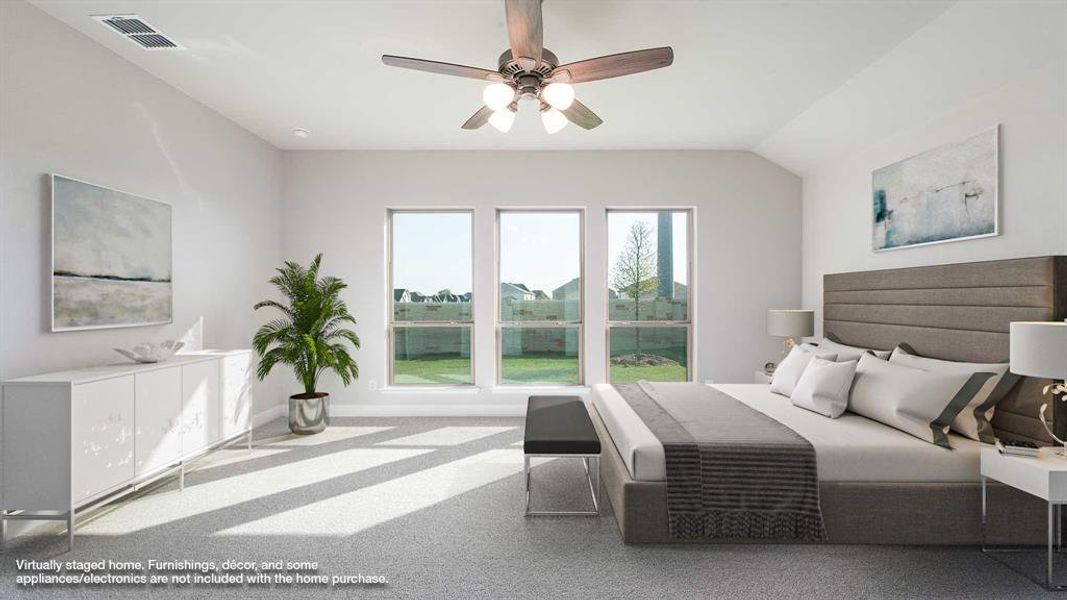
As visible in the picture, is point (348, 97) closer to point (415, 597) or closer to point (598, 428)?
point (598, 428)

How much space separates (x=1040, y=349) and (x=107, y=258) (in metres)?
5.20

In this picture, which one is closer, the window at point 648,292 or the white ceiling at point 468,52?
the white ceiling at point 468,52

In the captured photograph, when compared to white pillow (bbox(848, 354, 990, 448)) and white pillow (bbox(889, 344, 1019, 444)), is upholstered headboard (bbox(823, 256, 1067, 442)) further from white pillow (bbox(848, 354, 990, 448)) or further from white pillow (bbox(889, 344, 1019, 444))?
white pillow (bbox(848, 354, 990, 448))

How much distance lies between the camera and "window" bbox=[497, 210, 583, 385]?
539 cm

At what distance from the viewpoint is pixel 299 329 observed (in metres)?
4.39

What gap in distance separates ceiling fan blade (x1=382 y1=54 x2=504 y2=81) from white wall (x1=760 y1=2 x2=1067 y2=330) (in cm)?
261

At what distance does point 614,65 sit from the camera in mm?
2318

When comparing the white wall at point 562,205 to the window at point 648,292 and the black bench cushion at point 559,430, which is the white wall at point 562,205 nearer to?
the window at point 648,292

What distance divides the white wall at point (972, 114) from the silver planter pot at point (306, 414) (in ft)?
17.1

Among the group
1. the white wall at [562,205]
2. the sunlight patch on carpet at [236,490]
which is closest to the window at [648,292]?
the white wall at [562,205]

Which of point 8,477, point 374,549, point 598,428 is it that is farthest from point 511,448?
point 8,477

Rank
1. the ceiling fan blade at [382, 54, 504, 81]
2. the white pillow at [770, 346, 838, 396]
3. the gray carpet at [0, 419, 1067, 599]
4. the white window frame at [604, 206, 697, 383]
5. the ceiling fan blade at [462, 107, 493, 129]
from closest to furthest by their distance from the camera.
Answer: the gray carpet at [0, 419, 1067, 599] → the ceiling fan blade at [382, 54, 504, 81] → the ceiling fan blade at [462, 107, 493, 129] → the white pillow at [770, 346, 838, 396] → the white window frame at [604, 206, 697, 383]

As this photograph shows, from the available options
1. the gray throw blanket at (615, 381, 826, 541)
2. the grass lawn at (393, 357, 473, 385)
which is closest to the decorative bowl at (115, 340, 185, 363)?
the grass lawn at (393, 357, 473, 385)

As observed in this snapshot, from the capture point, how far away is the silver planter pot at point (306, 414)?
4.43m
